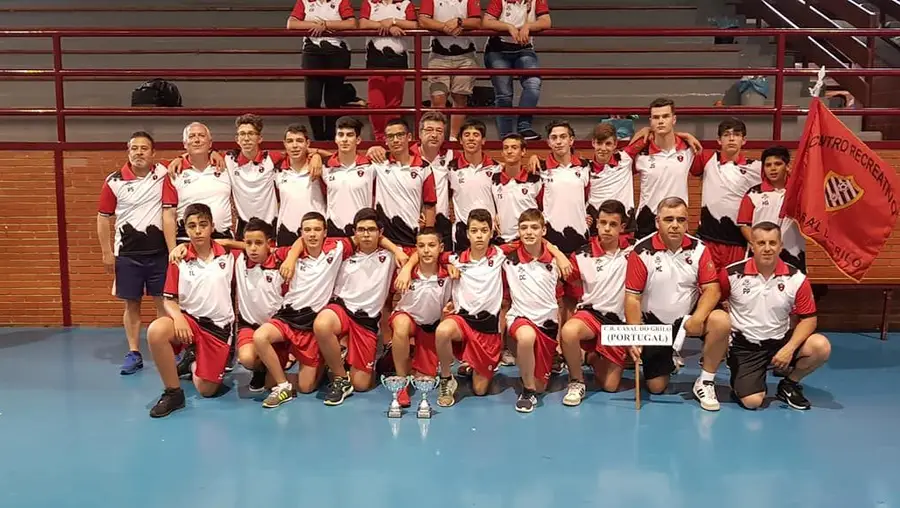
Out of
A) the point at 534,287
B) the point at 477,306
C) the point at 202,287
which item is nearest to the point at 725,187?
the point at 534,287

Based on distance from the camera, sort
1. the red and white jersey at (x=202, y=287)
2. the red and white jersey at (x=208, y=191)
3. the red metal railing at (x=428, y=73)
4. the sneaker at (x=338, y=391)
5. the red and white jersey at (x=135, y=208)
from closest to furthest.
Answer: the sneaker at (x=338, y=391)
the red and white jersey at (x=202, y=287)
the red and white jersey at (x=208, y=191)
the red and white jersey at (x=135, y=208)
the red metal railing at (x=428, y=73)

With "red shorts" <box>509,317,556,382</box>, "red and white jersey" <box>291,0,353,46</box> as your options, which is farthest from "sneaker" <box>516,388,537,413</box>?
"red and white jersey" <box>291,0,353,46</box>

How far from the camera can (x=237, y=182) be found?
18.9 feet

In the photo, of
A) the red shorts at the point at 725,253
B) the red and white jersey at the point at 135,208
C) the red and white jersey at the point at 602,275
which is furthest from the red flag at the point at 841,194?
the red and white jersey at the point at 135,208

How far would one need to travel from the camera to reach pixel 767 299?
4.94 metres

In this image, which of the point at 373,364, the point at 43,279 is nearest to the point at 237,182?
the point at 373,364

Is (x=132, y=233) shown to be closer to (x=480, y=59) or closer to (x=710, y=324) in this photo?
(x=710, y=324)

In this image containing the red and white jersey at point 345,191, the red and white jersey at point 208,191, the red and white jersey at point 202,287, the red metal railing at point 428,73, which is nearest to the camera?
the red and white jersey at point 202,287

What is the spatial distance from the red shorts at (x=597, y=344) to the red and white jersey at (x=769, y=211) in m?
1.50

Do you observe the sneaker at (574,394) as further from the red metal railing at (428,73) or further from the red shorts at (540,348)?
the red metal railing at (428,73)

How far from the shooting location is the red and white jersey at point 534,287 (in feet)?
16.7

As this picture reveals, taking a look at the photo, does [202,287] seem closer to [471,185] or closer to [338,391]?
[338,391]

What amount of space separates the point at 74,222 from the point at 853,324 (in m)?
7.46

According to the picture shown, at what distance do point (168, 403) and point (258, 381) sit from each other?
0.67 metres
